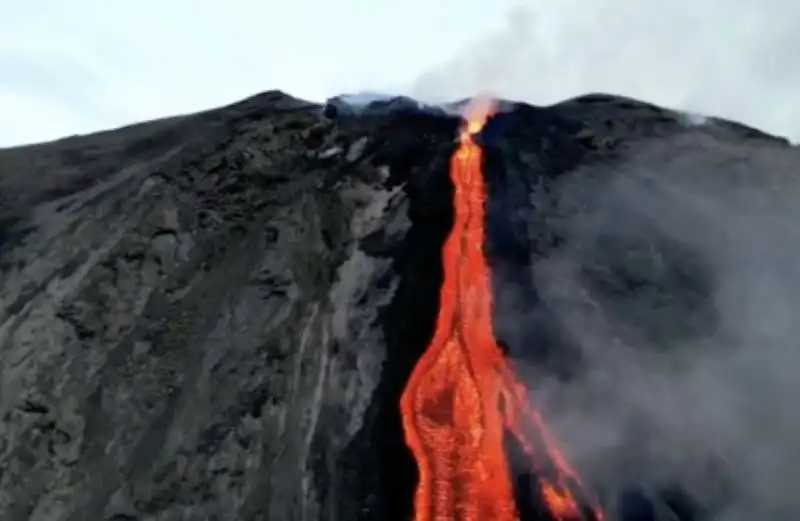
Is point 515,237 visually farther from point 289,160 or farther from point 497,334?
point 289,160

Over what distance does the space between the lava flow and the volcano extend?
0.01 m

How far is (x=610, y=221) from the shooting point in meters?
8.59

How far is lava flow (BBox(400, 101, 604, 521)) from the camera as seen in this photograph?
6383mm

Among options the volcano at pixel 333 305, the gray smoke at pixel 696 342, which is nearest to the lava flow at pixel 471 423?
the volcano at pixel 333 305

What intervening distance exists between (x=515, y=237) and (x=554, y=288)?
1.77ft

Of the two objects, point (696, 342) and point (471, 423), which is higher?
point (696, 342)

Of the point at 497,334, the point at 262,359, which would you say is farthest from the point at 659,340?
the point at 262,359

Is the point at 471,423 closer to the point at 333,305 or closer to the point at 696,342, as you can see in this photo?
the point at 333,305

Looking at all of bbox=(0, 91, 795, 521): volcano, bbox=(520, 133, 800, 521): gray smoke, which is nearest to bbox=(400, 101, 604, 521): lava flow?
bbox=(0, 91, 795, 521): volcano

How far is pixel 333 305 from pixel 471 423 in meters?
1.29

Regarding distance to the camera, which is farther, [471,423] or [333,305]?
[333,305]

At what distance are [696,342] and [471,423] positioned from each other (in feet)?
5.68

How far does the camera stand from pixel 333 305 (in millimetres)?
7613

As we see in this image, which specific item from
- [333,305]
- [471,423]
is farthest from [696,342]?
[333,305]
